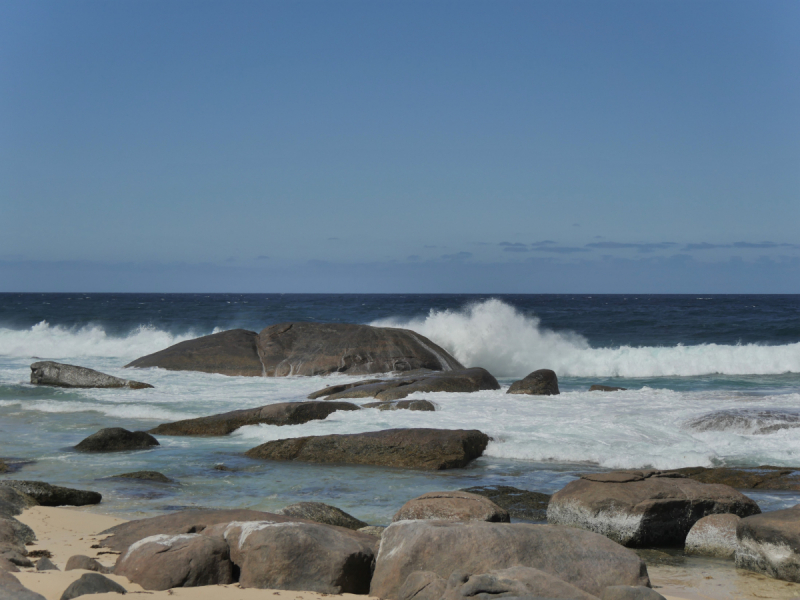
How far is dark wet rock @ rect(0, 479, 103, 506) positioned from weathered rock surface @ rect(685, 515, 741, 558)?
583 cm

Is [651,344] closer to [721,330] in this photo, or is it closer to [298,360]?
[721,330]

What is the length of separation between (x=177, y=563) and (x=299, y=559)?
799 mm

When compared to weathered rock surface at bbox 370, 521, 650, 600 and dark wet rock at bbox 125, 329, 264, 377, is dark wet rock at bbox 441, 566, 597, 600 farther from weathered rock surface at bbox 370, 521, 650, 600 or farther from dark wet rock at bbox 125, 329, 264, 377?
dark wet rock at bbox 125, 329, 264, 377

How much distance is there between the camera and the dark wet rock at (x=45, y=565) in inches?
194

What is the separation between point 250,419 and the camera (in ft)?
40.3

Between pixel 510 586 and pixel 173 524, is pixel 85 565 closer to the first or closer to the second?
pixel 173 524

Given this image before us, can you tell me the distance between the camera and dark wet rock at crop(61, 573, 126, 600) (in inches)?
167

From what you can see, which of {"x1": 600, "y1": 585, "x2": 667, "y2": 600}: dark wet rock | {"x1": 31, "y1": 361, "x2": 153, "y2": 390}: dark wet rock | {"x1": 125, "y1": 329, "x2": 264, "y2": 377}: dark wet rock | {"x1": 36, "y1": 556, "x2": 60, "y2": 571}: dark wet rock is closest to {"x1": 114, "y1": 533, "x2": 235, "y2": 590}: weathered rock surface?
{"x1": 36, "y1": 556, "x2": 60, "y2": 571}: dark wet rock

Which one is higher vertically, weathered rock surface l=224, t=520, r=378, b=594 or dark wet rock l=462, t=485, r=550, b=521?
weathered rock surface l=224, t=520, r=378, b=594

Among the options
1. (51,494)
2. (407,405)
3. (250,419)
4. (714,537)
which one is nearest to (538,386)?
Result: (407,405)

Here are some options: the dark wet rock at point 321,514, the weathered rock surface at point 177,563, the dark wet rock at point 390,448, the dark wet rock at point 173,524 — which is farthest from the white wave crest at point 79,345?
the weathered rock surface at point 177,563

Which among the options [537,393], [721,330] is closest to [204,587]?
[537,393]

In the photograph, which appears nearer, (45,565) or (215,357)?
(45,565)

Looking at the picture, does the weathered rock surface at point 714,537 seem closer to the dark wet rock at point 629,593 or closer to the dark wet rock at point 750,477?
the dark wet rock at point 750,477
